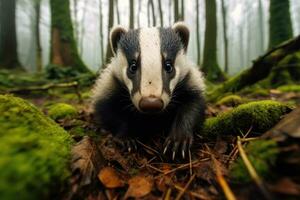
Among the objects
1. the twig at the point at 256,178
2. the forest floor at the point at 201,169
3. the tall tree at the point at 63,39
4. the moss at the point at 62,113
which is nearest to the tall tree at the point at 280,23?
the tall tree at the point at 63,39

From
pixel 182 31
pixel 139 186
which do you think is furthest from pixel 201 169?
pixel 182 31

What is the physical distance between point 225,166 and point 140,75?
0.96 m

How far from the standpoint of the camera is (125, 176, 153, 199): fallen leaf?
1402mm

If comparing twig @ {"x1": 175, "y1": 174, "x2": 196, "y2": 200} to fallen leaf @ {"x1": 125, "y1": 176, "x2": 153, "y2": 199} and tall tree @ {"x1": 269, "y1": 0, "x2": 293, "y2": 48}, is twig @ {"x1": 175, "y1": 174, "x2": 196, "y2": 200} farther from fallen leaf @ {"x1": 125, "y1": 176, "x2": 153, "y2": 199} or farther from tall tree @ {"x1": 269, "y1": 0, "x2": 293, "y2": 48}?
tall tree @ {"x1": 269, "y1": 0, "x2": 293, "y2": 48}

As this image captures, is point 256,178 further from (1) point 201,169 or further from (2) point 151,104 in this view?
(2) point 151,104

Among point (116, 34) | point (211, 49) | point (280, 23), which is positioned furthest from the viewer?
point (211, 49)

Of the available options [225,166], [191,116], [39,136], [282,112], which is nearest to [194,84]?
→ [191,116]

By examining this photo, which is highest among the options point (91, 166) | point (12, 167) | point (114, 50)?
point (114, 50)

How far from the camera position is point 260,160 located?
1192 millimetres

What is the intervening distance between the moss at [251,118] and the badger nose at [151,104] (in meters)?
0.53

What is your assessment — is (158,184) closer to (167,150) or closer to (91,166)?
(91,166)

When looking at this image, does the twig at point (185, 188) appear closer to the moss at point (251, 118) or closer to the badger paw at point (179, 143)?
the badger paw at point (179, 143)

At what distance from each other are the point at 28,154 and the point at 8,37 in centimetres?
1224

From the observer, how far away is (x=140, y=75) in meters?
2.21
